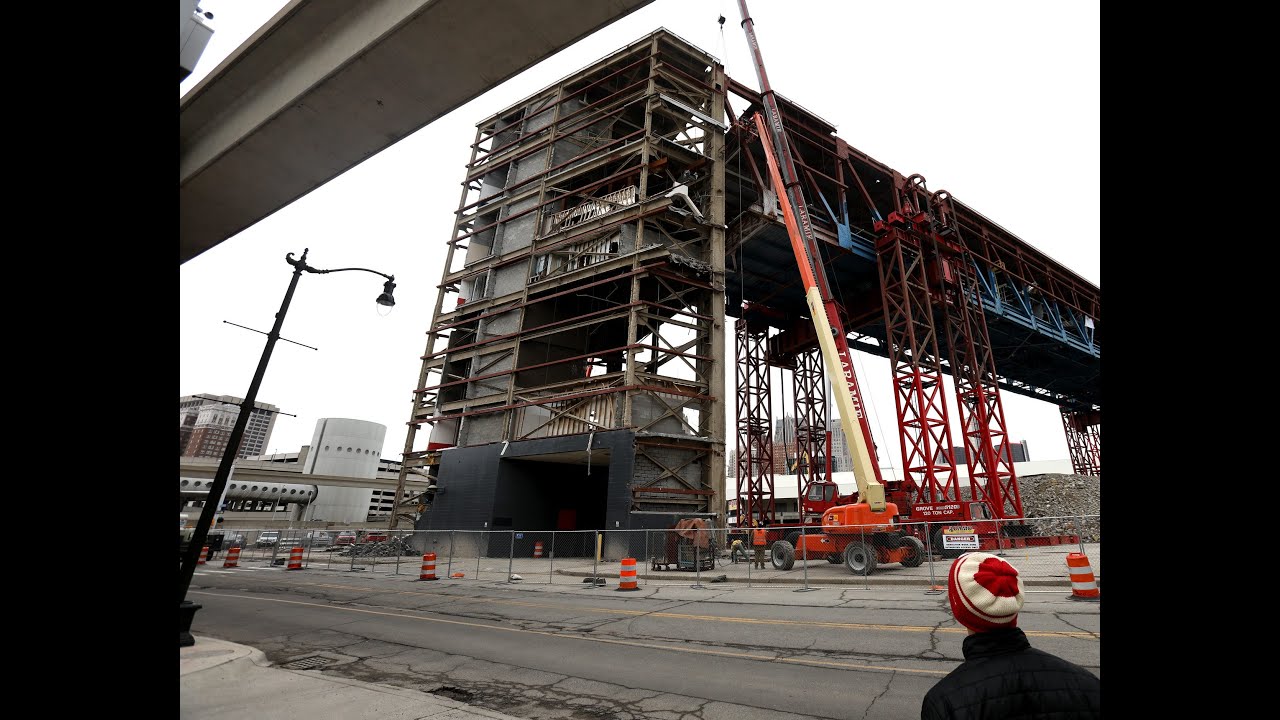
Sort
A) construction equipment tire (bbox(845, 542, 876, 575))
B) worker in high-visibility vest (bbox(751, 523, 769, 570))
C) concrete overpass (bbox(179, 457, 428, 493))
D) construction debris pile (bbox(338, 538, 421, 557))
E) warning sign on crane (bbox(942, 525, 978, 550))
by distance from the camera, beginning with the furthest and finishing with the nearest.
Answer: concrete overpass (bbox(179, 457, 428, 493)) → construction debris pile (bbox(338, 538, 421, 557)) → worker in high-visibility vest (bbox(751, 523, 769, 570)) → construction equipment tire (bbox(845, 542, 876, 575)) → warning sign on crane (bbox(942, 525, 978, 550))

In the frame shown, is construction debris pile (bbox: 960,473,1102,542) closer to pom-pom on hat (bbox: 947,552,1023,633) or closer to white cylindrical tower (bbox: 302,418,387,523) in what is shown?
pom-pom on hat (bbox: 947,552,1023,633)

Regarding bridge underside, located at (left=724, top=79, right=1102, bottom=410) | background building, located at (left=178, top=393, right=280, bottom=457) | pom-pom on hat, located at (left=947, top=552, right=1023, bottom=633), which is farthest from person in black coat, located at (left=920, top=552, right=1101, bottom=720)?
background building, located at (left=178, top=393, right=280, bottom=457)

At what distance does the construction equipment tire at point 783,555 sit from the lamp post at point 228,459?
12.9 metres

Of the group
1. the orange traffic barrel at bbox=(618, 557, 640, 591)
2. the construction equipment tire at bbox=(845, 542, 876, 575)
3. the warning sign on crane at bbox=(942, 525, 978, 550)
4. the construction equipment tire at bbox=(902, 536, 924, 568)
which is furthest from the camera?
the orange traffic barrel at bbox=(618, 557, 640, 591)

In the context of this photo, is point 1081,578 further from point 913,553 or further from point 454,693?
point 454,693

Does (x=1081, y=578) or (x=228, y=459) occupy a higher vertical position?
(x=228, y=459)

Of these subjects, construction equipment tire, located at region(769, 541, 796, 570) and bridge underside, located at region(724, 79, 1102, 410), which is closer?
construction equipment tire, located at region(769, 541, 796, 570)

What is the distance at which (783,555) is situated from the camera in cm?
1820

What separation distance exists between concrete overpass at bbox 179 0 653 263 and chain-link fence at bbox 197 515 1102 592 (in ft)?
39.8

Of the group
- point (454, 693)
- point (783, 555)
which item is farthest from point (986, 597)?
point (783, 555)

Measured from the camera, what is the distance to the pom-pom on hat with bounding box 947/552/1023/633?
8.25ft

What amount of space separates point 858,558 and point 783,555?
2.71 meters
